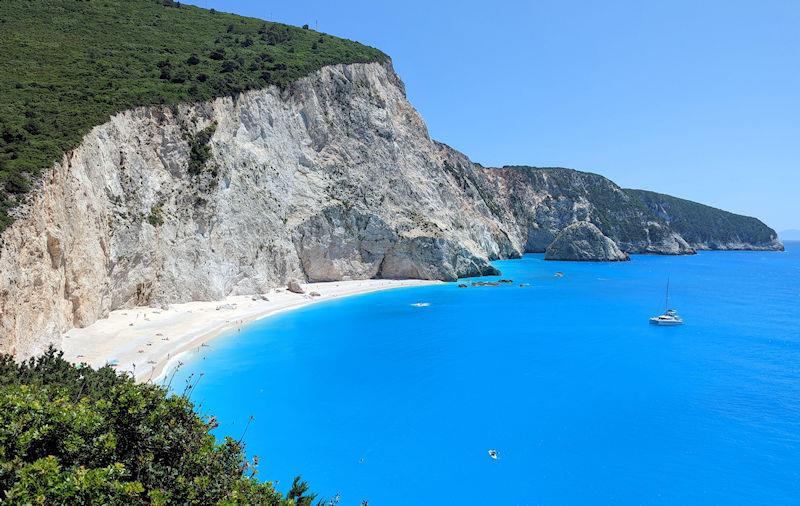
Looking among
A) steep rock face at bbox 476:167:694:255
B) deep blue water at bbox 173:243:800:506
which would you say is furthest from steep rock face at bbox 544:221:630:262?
deep blue water at bbox 173:243:800:506

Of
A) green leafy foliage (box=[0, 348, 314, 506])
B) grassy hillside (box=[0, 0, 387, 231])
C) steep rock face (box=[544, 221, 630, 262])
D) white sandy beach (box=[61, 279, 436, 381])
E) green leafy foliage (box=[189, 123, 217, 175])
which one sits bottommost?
white sandy beach (box=[61, 279, 436, 381])

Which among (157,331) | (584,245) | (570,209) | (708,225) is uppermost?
(570,209)

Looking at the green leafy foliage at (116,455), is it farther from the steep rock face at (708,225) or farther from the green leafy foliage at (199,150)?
the steep rock face at (708,225)

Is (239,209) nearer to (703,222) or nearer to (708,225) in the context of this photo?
(703,222)

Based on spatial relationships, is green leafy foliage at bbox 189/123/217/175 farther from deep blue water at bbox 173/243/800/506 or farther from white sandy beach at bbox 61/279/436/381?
deep blue water at bbox 173/243/800/506

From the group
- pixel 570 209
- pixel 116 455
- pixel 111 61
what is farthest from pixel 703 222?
pixel 116 455

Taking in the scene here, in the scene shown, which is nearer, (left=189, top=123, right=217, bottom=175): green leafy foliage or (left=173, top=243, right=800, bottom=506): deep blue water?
(left=173, top=243, right=800, bottom=506): deep blue water
